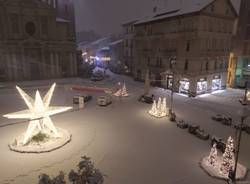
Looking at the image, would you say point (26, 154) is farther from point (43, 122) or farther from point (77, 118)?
point (77, 118)

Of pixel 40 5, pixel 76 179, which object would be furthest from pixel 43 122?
pixel 40 5

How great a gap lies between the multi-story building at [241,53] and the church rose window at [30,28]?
43.1m

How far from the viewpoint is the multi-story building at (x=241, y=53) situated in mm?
39969

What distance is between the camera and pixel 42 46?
151 ft

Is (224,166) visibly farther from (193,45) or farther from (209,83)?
(209,83)

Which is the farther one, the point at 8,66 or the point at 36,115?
the point at 8,66

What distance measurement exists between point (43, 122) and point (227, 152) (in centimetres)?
1505

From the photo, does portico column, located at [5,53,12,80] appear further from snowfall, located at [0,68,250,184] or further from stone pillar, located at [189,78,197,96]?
stone pillar, located at [189,78,197,96]

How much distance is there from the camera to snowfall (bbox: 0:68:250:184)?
1404cm

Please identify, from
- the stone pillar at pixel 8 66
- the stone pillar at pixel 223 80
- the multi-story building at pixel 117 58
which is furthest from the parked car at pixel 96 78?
the stone pillar at pixel 223 80

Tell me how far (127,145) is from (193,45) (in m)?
24.3

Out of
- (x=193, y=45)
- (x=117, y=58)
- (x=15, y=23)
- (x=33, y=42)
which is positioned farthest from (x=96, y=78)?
(x=193, y=45)

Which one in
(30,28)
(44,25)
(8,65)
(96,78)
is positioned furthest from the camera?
(96,78)

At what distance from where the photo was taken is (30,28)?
45.2m
